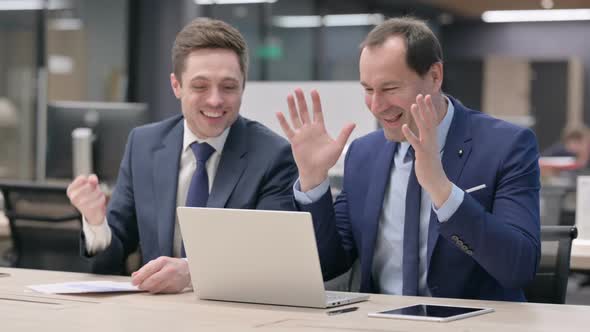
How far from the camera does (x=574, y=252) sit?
328 centimetres

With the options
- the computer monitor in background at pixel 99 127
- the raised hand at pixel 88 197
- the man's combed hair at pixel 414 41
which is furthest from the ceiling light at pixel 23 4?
the man's combed hair at pixel 414 41

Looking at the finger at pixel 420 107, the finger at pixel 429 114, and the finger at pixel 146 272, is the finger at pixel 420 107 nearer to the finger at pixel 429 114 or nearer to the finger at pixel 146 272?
the finger at pixel 429 114

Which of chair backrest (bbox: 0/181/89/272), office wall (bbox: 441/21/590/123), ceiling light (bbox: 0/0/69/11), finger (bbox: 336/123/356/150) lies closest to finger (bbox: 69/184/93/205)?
finger (bbox: 336/123/356/150)

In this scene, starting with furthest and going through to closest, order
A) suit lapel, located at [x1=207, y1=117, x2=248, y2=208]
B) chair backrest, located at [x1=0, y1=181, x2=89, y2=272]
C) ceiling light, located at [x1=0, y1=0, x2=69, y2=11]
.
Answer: ceiling light, located at [x1=0, y1=0, x2=69, y2=11] < chair backrest, located at [x1=0, y1=181, x2=89, y2=272] < suit lapel, located at [x1=207, y1=117, x2=248, y2=208]

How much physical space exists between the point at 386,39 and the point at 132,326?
1137mm

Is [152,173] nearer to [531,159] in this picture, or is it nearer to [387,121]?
[387,121]

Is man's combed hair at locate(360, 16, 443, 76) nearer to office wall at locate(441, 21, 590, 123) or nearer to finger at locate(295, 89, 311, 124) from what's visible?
finger at locate(295, 89, 311, 124)

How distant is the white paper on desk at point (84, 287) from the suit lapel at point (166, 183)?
35 cm

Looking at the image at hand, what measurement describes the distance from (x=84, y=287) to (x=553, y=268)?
1.30m

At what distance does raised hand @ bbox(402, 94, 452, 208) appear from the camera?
2271 mm

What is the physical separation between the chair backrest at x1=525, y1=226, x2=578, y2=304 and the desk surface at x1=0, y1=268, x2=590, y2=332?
1.68ft

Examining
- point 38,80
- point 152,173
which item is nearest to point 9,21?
point 38,80

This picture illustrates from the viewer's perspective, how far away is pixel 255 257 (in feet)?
7.03

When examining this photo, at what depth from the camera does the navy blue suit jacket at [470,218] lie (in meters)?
2.35
